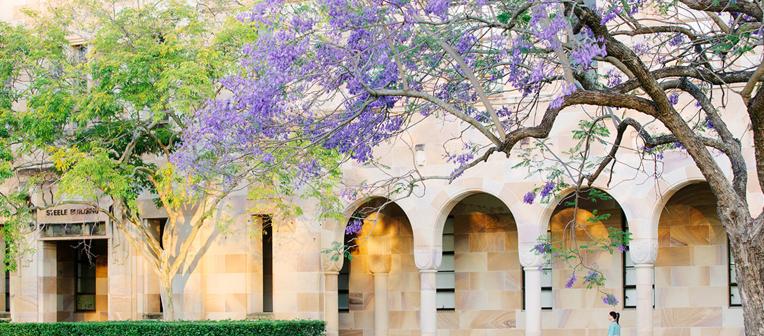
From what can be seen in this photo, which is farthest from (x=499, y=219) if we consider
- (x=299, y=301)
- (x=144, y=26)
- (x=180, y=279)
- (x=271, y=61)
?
(x=271, y=61)

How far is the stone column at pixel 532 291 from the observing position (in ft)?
85.7

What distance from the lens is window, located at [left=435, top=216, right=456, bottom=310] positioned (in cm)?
3066

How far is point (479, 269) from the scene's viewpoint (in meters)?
30.3

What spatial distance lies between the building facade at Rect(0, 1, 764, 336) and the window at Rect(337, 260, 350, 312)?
45 mm

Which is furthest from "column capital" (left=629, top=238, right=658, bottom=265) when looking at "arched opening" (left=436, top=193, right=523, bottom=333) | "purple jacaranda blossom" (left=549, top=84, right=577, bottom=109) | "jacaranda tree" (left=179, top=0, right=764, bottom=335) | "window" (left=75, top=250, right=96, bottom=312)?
"window" (left=75, top=250, right=96, bottom=312)

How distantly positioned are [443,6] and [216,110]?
381cm

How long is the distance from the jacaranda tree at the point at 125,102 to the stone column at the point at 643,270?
6.05 meters

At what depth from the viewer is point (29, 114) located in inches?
1024

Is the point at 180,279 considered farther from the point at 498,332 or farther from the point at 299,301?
the point at 498,332

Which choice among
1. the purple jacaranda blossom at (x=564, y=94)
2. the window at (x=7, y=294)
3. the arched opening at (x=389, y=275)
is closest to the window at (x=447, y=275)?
the arched opening at (x=389, y=275)

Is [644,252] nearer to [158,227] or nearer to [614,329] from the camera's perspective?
[614,329]

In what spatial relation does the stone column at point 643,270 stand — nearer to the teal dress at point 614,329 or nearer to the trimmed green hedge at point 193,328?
the teal dress at point 614,329

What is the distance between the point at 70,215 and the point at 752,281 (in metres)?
21.9

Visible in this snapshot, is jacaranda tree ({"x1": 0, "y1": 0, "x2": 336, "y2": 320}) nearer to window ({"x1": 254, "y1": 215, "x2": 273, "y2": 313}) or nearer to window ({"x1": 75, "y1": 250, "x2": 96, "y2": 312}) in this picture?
window ({"x1": 254, "y1": 215, "x2": 273, "y2": 313})
